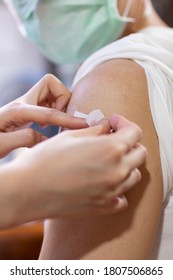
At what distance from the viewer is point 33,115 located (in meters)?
0.89

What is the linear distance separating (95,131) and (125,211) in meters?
0.20

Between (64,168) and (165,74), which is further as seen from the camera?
(165,74)

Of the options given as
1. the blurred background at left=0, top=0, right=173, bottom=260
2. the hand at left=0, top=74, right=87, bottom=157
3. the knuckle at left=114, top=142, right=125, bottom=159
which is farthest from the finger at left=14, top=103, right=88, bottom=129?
the blurred background at left=0, top=0, right=173, bottom=260

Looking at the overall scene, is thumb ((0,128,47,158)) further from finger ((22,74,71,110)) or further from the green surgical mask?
the green surgical mask

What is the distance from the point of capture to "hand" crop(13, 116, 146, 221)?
606mm

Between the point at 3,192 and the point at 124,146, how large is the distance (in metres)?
0.17

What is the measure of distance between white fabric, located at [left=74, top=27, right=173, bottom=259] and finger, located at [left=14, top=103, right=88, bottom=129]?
170 mm

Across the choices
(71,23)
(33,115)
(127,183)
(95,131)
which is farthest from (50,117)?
(71,23)

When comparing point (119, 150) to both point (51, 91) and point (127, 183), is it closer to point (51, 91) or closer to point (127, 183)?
point (127, 183)

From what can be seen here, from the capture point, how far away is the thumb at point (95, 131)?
0.70m

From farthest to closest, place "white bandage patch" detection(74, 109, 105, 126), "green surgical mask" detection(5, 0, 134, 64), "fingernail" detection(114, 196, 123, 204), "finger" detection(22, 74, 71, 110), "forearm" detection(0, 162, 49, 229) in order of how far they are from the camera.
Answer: "green surgical mask" detection(5, 0, 134, 64) → "finger" detection(22, 74, 71, 110) → "white bandage patch" detection(74, 109, 105, 126) → "fingernail" detection(114, 196, 123, 204) → "forearm" detection(0, 162, 49, 229)
